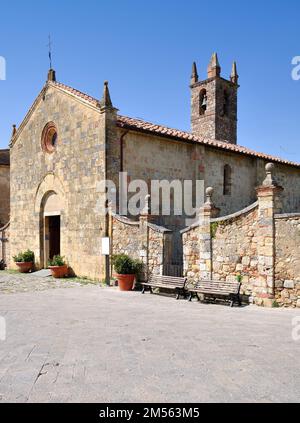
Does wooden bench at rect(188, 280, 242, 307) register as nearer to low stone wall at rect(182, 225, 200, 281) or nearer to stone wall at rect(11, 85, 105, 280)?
low stone wall at rect(182, 225, 200, 281)

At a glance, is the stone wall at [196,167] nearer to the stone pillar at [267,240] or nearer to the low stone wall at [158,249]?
the low stone wall at [158,249]

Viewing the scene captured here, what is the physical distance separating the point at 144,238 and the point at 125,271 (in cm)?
124

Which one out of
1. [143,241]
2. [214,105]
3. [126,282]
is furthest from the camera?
[214,105]

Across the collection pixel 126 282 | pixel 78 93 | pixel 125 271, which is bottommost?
pixel 126 282

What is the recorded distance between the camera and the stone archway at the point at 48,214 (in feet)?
53.7

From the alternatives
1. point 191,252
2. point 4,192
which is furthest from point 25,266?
point 4,192

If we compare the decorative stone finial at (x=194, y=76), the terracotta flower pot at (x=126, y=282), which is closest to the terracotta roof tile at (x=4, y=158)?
the decorative stone finial at (x=194, y=76)

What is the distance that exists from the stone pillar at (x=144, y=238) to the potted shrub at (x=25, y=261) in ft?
23.7

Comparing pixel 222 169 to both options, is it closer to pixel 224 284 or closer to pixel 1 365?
pixel 224 284

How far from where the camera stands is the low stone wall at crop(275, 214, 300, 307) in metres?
8.84

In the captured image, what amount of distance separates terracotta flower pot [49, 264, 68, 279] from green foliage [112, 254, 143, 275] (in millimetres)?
3690

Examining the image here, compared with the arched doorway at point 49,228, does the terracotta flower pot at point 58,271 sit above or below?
below

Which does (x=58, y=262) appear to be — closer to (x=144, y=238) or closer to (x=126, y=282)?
(x=126, y=282)

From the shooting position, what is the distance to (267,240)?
934cm
